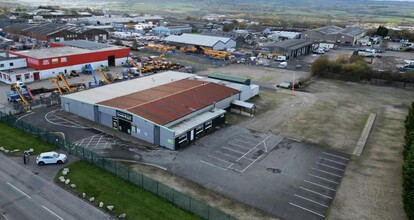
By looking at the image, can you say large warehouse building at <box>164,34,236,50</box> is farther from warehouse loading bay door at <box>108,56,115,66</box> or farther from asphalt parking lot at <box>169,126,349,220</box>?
asphalt parking lot at <box>169,126,349,220</box>

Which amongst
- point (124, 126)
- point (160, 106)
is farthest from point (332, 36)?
point (124, 126)

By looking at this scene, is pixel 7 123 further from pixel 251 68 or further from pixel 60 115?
pixel 251 68

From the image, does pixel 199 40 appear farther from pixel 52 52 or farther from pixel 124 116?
pixel 124 116

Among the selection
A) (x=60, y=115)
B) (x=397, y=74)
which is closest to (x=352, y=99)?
(x=397, y=74)

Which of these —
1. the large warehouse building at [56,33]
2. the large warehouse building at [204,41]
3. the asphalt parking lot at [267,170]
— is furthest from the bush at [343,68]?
the large warehouse building at [56,33]

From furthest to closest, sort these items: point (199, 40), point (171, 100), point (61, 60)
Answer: point (199, 40) → point (61, 60) → point (171, 100)

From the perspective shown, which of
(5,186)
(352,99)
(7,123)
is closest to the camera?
(5,186)
